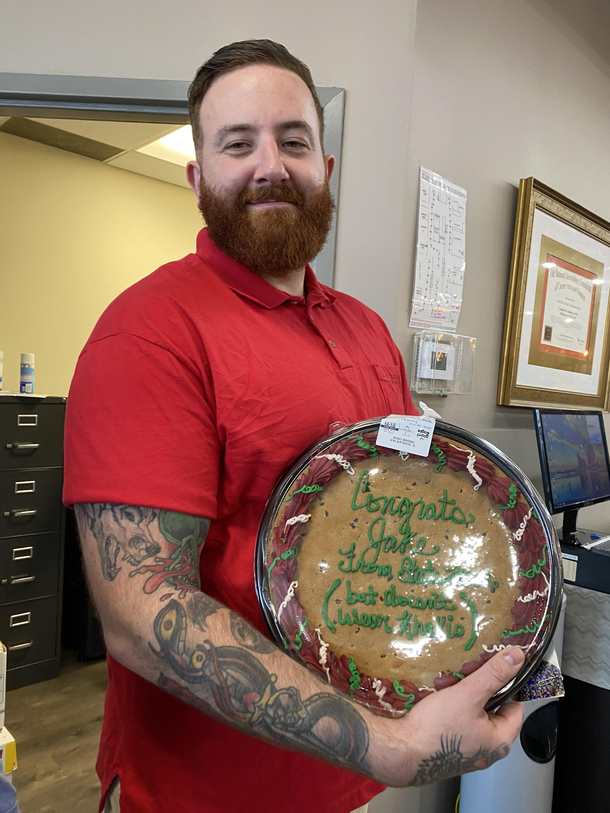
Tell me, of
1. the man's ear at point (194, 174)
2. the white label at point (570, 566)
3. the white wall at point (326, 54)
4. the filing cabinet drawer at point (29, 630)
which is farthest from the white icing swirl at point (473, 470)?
the filing cabinet drawer at point (29, 630)

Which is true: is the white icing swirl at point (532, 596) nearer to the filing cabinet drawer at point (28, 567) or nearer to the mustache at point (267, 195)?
the mustache at point (267, 195)

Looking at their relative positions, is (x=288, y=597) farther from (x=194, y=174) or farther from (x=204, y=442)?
(x=194, y=174)

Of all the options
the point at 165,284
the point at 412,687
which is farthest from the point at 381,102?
the point at 412,687

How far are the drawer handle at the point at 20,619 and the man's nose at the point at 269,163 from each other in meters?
2.91

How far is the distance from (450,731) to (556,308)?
1.74 meters

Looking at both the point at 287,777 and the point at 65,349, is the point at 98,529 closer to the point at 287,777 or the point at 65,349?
the point at 287,777

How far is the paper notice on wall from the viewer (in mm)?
1581

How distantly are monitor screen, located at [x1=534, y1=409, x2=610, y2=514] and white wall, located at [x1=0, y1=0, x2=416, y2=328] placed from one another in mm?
615

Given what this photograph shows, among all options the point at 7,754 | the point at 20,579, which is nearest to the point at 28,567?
the point at 20,579

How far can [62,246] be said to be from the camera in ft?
12.7

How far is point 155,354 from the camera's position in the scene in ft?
2.43

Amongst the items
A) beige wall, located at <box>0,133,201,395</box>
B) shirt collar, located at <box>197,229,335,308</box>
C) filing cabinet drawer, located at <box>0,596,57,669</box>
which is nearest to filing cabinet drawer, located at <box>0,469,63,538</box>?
filing cabinet drawer, located at <box>0,596,57,669</box>

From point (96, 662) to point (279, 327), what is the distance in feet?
10.3

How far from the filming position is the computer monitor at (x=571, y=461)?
1.73m
